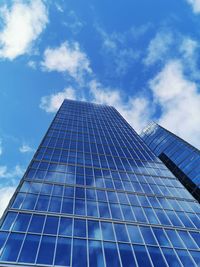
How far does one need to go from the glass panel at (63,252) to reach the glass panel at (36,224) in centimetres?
208

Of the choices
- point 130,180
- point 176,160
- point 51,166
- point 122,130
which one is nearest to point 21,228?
point 51,166

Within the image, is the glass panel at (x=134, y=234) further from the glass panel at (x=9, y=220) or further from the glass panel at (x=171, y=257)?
the glass panel at (x=9, y=220)

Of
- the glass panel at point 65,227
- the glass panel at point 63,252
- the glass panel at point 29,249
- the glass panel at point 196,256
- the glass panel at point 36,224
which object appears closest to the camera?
the glass panel at point 29,249

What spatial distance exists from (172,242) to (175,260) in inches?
96.4

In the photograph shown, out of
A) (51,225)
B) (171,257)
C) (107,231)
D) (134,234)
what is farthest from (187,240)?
(51,225)

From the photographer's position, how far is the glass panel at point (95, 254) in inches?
721

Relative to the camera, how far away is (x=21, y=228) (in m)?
20.6

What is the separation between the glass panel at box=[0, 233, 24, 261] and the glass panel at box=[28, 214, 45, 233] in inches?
49.4

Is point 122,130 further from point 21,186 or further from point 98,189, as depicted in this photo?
point 21,186

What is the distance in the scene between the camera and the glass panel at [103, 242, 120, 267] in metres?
18.7

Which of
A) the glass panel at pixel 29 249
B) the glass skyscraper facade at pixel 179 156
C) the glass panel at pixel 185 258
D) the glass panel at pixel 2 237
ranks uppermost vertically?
the glass skyscraper facade at pixel 179 156

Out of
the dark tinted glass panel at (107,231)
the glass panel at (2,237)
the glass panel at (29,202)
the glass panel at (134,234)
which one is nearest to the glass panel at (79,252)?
the dark tinted glass panel at (107,231)

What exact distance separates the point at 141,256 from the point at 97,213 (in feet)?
21.2

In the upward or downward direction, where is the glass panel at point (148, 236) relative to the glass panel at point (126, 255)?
upward
